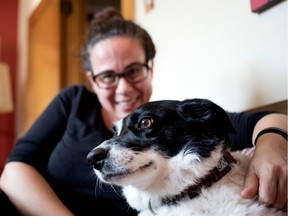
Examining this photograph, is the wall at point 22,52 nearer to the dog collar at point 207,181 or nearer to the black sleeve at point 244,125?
the black sleeve at point 244,125

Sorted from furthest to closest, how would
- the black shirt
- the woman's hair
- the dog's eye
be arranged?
the woman's hair → the black shirt → the dog's eye

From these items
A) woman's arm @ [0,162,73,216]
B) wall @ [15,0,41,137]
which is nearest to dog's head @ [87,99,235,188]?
woman's arm @ [0,162,73,216]

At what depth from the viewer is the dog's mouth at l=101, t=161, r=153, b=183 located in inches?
31.8

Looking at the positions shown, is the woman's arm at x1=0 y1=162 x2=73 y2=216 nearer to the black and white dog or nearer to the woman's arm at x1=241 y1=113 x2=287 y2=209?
the black and white dog

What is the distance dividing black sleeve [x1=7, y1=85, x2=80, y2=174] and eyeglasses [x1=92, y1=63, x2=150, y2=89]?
165 mm

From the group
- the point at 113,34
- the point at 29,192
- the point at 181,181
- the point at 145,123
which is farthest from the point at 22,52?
the point at 181,181

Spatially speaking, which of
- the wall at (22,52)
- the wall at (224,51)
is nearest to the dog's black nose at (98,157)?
the wall at (224,51)

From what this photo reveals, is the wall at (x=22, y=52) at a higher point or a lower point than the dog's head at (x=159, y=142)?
higher

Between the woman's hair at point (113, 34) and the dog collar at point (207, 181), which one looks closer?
the dog collar at point (207, 181)

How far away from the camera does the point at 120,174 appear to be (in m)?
0.81

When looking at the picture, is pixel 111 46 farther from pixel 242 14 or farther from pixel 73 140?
pixel 242 14

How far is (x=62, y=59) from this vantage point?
3010mm

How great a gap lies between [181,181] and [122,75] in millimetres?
597

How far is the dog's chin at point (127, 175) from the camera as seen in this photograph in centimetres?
81
